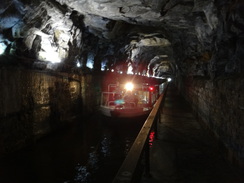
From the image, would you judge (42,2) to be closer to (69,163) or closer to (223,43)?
(69,163)

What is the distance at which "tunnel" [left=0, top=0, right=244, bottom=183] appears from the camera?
6.55 meters

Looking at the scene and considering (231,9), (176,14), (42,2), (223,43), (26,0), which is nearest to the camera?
(231,9)

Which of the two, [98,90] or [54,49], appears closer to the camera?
[54,49]

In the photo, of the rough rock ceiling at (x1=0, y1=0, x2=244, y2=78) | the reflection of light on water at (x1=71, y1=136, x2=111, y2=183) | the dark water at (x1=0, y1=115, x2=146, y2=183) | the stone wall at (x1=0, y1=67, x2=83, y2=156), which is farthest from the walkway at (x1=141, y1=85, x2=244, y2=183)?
the stone wall at (x1=0, y1=67, x2=83, y2=156)


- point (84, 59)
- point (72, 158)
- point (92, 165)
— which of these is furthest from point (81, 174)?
point (84, 59)

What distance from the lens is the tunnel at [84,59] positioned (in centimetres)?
655

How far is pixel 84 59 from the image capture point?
1938 cm

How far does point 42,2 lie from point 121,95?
7128mm

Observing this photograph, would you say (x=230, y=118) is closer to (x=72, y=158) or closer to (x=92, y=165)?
(x=92, y=165)

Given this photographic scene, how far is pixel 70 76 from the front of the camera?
1395 cm

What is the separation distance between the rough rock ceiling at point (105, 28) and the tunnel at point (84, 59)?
33 millimetres

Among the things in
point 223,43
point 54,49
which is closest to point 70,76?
point 54,49

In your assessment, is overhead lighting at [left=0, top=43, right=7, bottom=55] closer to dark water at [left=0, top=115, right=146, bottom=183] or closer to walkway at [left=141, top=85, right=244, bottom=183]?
dark water at [left=0, top=115, right=146, bottom=183]

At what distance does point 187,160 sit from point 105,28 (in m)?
13.7
